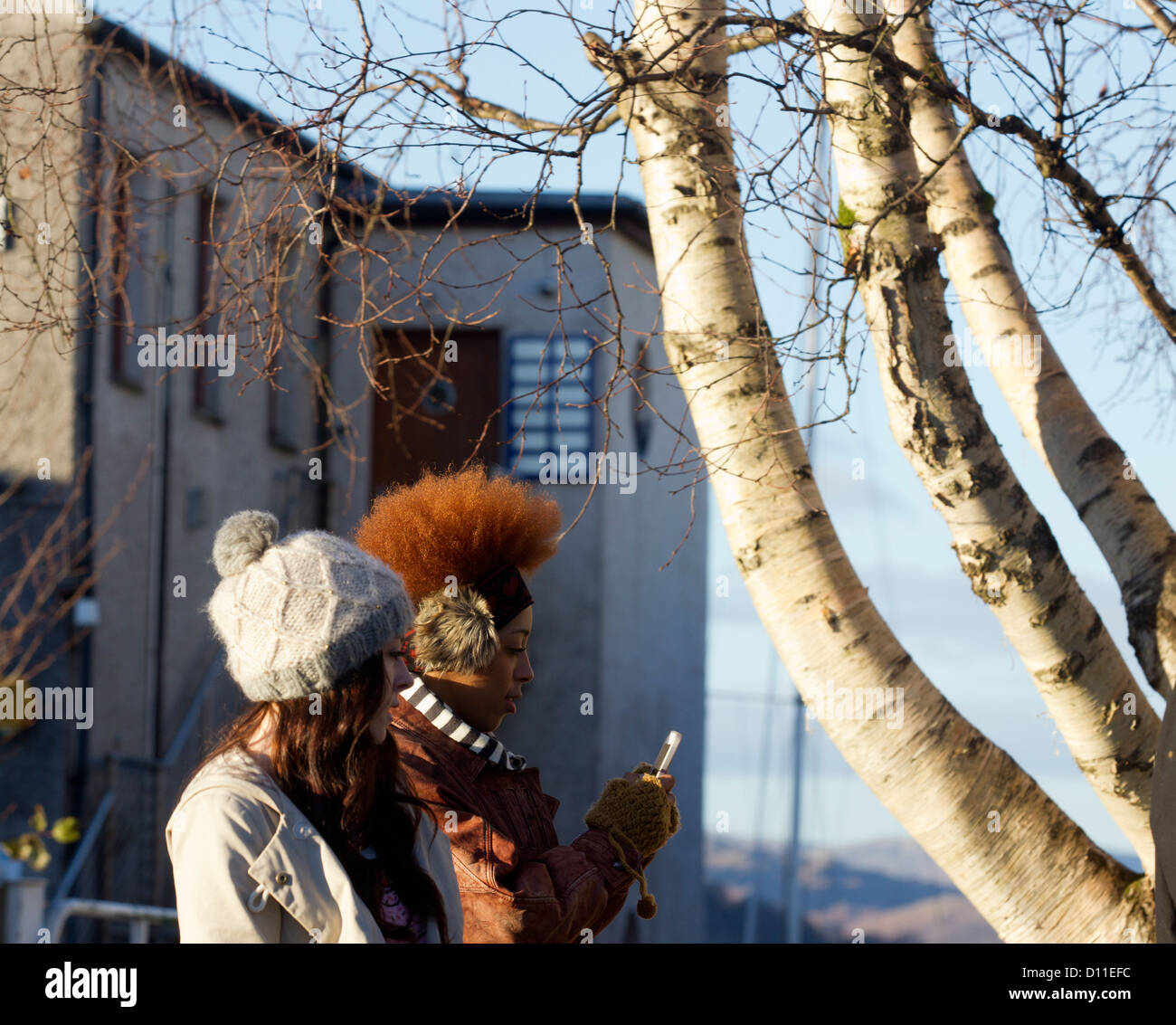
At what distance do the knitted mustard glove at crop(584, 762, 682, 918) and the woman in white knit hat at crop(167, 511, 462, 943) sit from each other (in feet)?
1.98

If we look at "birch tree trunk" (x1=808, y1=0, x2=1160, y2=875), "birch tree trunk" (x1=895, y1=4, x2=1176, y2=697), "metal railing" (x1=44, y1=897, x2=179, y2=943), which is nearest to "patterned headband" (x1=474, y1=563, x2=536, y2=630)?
"birch tree trunk" (x1=808, y1=0, x2=1160, y2=875)

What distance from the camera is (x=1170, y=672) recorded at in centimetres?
350

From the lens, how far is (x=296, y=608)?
7.84ft

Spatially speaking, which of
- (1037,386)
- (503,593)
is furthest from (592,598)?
(503,593)

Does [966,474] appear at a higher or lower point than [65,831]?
higher

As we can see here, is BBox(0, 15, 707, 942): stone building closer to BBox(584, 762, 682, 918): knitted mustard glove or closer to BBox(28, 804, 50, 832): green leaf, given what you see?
BBox(28, 804, 50, 832): green leaf

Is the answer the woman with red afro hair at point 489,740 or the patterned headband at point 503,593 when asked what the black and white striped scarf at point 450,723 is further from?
the patterned headband at point 503,593

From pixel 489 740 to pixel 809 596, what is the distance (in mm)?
884

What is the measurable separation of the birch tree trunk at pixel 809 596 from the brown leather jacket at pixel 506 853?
28.6 inches

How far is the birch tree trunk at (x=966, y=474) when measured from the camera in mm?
3494

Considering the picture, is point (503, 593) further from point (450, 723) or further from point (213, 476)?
point (213, 476)

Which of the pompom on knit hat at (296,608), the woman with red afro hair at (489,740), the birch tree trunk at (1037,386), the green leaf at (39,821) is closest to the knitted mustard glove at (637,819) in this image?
the woman with red afro hair at (489,740)
